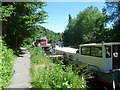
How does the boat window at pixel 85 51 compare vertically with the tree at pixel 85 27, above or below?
below

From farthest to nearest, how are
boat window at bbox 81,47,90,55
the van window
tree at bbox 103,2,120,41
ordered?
1. tree at bbox 103,2,120,41
2. boat window at bbox 81,47,90,55
3. the van window

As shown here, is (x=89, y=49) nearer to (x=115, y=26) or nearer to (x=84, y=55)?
(x=84, y=55)

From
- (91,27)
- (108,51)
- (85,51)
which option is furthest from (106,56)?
(91,27)

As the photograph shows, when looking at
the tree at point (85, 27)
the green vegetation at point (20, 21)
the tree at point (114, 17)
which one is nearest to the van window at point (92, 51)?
the green vegetation at point (20, 21)

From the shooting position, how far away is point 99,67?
10289 mm

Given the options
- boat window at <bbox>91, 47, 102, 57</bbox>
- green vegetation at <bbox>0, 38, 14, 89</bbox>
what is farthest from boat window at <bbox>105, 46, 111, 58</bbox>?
→ green vegetation at <bbox>0, 38, 14, 89</bbox>

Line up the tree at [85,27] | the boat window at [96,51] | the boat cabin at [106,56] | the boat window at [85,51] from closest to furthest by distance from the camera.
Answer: the boat cabin at [106,56]
the boat window at [96,51]
the boat window at [85,51]
the tree at [85,27]

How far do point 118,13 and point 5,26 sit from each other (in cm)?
2051

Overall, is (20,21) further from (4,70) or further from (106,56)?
(4,70)

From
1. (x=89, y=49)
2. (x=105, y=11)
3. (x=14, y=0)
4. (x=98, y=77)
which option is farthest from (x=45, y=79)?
(x=105, y=11)

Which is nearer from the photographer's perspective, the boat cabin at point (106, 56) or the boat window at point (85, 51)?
the boat cabin at point (106, 56)

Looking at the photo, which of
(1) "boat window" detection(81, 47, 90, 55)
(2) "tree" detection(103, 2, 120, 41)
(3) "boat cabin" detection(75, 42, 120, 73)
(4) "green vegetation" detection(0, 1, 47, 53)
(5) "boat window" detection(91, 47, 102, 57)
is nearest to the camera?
(3) "boat cabin" detection(75, 42, 120, 73)

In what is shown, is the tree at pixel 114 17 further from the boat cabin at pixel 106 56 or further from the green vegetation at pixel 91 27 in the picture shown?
the boat cabin at pixel 106 56

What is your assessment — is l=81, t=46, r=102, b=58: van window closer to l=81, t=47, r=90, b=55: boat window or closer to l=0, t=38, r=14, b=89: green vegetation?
l=81, t=47, r=90, b=55: boat window
